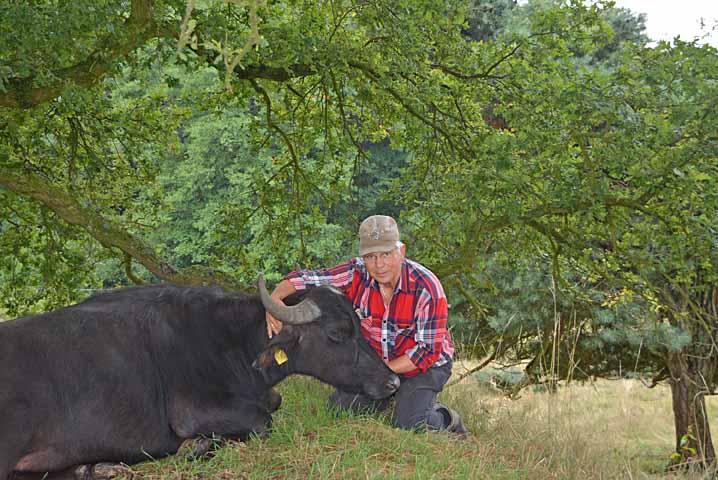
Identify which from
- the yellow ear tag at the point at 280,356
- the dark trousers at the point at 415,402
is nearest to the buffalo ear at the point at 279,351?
the yellow ear tag at the point at 280,356

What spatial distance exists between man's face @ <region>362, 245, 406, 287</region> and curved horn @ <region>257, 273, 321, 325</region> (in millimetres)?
540

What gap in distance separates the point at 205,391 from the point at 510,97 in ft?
14.5

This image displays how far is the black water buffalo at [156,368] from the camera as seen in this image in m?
4.80

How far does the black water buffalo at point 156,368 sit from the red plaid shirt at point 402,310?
0.24 meters

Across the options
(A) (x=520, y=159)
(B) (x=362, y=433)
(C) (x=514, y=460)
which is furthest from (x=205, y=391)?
(A) (x=520, y=159)

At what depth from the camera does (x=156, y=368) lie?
212 inches

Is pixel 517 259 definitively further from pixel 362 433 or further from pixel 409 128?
pixel 362 433

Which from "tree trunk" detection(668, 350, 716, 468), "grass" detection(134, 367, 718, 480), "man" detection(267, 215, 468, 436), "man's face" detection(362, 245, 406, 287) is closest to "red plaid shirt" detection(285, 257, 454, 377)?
"man" detection(267, 215, 468, 436)

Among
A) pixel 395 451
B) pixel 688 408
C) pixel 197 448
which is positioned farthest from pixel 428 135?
pixel 688 408

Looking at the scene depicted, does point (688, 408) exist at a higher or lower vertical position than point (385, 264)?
lower

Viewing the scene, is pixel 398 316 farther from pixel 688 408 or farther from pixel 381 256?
pixel 688 408

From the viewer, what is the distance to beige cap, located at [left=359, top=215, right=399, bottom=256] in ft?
18.4

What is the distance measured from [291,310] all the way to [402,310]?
940mm

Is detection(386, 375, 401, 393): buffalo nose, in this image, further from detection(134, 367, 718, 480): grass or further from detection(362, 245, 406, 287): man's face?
detection(362, 245, 406, 287): man's face
